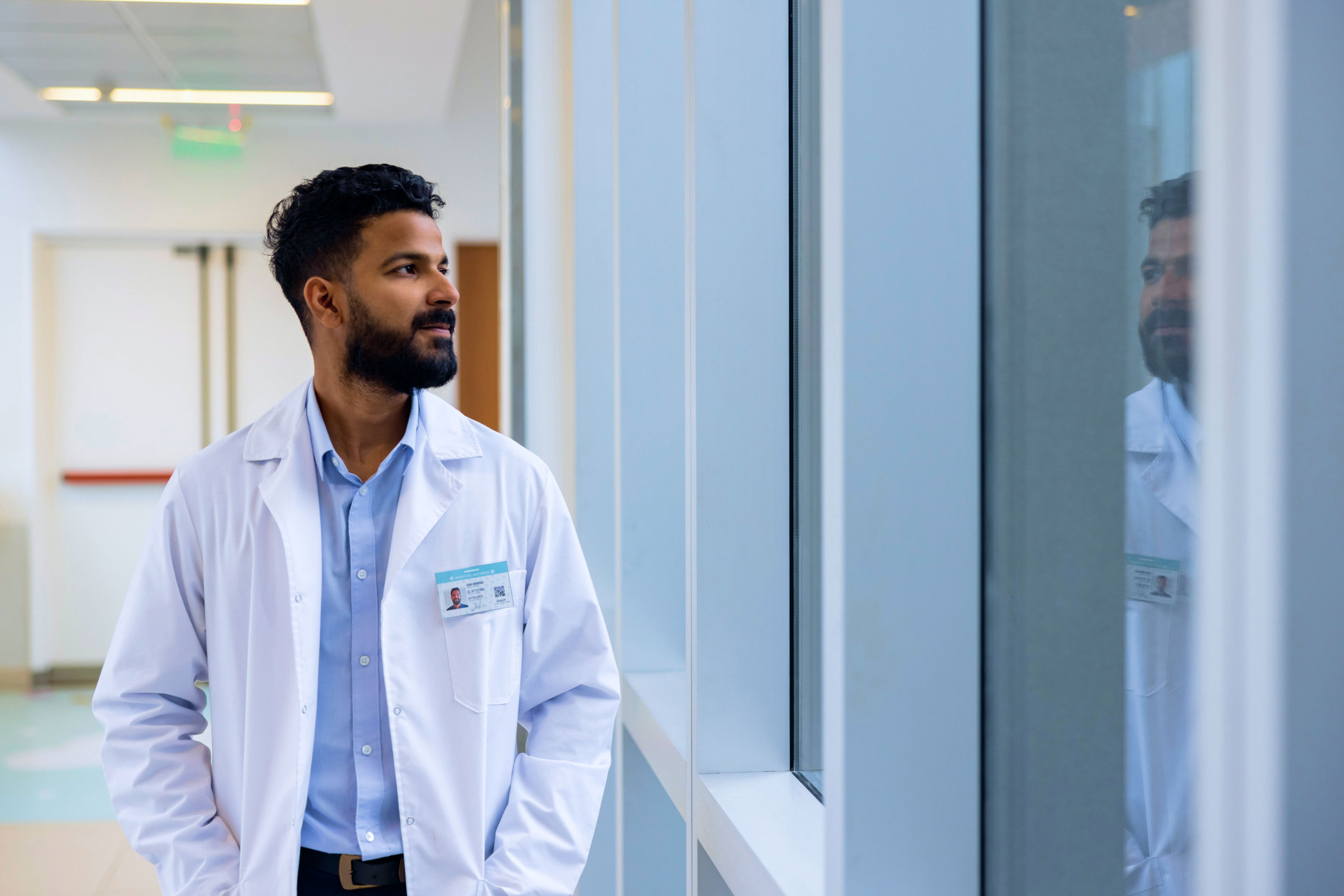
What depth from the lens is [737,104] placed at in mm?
1293

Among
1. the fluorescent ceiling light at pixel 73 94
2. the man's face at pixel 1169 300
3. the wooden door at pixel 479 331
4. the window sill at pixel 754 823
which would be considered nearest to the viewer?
the man's face at pixel 1169 300

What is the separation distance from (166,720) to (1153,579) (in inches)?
51.9

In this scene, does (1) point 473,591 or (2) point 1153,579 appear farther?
(1) point 473,591

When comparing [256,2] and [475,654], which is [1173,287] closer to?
[475,654]

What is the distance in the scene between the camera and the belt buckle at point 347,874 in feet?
4.33

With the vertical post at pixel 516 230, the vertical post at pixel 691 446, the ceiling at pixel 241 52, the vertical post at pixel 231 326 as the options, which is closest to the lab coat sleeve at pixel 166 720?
the vertical post at pixel 691 446

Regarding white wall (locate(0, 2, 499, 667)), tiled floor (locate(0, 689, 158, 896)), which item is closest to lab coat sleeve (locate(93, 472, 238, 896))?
tiled floor (locate(0, 689, 158, 896))

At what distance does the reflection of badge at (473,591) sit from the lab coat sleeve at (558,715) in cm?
6

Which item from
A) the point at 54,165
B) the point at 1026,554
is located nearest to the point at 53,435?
the point at 54,165

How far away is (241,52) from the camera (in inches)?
191

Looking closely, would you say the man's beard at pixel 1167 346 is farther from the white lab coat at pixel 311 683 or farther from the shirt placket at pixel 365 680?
the shirt placket at pixel 365 680

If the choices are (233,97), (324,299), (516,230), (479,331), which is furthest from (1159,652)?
(233,97)

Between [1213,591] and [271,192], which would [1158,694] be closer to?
[1213,591]

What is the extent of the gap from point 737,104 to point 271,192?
5.60m
